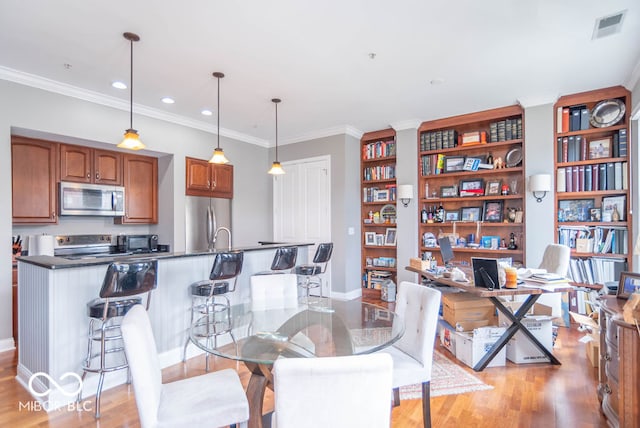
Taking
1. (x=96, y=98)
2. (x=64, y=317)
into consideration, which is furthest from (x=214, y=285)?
(x=96, y=98)

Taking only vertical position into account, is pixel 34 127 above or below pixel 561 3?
below

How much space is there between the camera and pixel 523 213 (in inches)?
170

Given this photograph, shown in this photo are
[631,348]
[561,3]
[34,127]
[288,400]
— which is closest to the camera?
[288,400]

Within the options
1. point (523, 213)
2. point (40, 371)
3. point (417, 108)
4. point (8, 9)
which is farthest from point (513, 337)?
point (8, 9)

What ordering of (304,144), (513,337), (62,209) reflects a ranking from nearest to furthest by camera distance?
(513,337), (62,209), (304,144)

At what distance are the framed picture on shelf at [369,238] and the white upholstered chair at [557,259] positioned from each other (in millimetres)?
2523

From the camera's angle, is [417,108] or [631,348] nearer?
[631,348]

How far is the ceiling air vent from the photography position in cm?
247

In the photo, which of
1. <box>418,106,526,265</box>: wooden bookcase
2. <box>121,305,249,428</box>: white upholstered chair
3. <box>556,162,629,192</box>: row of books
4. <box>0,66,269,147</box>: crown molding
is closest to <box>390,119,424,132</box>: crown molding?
<box>418,106,526,265</box>: wooden bookcase

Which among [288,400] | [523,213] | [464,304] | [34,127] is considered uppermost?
[34,127]

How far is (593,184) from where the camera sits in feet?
13.0

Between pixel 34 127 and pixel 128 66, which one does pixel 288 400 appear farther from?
pixel 34 127

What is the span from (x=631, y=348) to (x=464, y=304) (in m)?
1.39

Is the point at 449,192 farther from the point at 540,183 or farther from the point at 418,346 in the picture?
the point at 418,346
